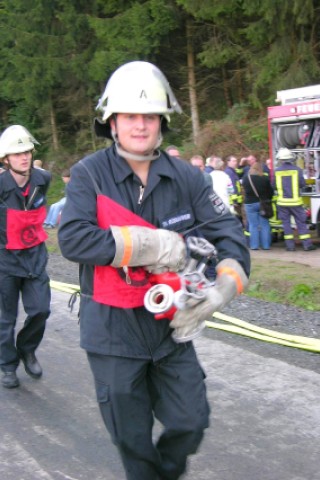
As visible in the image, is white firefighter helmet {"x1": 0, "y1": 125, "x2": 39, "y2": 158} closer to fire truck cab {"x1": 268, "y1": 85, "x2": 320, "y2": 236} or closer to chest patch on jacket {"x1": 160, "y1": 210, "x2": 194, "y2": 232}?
chest patch on jacket {"x1": 160, "y1": 210, "x2": 194, "y2": 232}

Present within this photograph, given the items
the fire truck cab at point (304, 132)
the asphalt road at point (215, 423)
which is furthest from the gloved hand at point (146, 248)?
the fire truck cab at point (304, 132)

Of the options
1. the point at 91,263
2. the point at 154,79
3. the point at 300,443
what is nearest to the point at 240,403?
the point at 300,443

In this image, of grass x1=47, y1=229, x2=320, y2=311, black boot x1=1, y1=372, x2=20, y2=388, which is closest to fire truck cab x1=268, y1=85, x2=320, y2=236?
grass x1=47, y1=229, x2=320, y2=311

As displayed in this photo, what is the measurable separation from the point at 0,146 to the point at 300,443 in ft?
9.90

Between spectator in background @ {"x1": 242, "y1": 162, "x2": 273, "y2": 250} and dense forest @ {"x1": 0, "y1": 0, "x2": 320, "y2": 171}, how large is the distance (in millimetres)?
5660

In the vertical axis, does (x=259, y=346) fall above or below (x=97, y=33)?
below

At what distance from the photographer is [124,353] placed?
2.67 meters

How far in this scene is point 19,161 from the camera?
485 cm

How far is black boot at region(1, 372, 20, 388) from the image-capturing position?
495 cm

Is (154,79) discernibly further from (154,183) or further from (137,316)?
(137,316)

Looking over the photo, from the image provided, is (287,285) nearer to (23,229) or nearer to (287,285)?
(287,285)

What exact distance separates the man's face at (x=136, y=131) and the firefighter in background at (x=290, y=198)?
28.7 ft

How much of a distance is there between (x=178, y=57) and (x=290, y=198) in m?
13.5

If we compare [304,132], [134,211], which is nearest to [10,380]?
[134,211]
